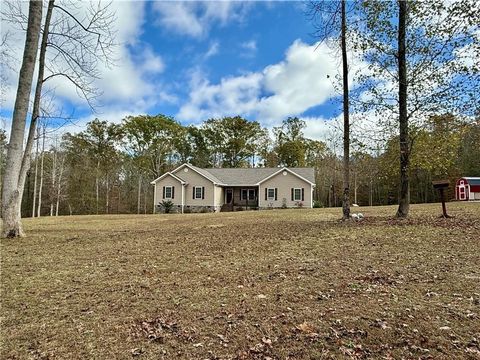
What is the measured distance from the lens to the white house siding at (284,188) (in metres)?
28.8

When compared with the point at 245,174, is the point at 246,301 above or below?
below

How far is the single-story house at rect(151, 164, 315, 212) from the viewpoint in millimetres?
28984

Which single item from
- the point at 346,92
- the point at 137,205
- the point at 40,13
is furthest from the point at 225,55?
the point at 137,205

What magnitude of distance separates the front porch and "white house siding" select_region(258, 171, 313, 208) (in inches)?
62.7

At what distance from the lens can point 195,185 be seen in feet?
99.2

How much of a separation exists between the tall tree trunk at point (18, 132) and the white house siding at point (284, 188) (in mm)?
22577

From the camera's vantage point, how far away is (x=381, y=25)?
10648mm

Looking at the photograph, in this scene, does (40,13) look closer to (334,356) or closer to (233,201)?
(334,356)

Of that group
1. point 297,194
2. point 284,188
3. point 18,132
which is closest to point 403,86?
point 18,132

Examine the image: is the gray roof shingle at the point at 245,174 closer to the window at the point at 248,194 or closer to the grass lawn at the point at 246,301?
the window at the point at 248,194

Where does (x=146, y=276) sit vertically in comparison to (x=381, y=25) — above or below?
below

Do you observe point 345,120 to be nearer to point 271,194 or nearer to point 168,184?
point 271,194

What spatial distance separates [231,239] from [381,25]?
8.78 m

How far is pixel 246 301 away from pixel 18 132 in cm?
783
